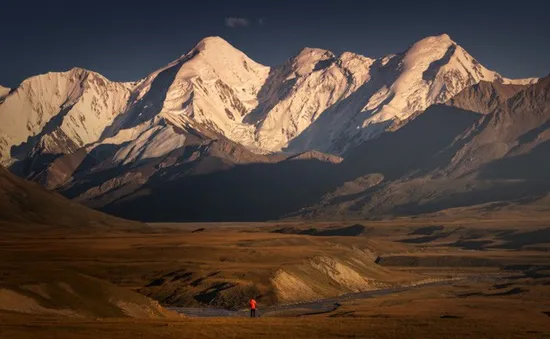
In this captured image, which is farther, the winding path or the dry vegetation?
the winding path

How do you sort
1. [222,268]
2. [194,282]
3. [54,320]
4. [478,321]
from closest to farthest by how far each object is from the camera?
[54,320] → [478,321] → [194,282] → [222,268]

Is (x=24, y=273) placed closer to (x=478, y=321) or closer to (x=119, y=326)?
(x=119, y=326)

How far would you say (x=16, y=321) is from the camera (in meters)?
82.6

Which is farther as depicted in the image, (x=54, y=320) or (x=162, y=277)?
(x=162, y=277)

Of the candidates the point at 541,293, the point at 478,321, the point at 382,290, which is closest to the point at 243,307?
the point at 382,290

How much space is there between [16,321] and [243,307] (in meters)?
82.4

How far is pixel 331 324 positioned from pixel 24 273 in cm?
5452

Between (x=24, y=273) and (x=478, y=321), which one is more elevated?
(x=24, y=273)

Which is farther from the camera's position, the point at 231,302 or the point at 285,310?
the point at 231,302

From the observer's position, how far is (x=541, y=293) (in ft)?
571

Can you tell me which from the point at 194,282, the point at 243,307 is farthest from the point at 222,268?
the point at 243,307

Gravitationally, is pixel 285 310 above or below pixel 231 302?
below

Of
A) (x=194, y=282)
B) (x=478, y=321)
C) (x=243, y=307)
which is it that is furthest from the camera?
(x=194, y=282)

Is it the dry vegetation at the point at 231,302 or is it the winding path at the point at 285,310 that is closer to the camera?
the dry vegetation at the point at 231,302
